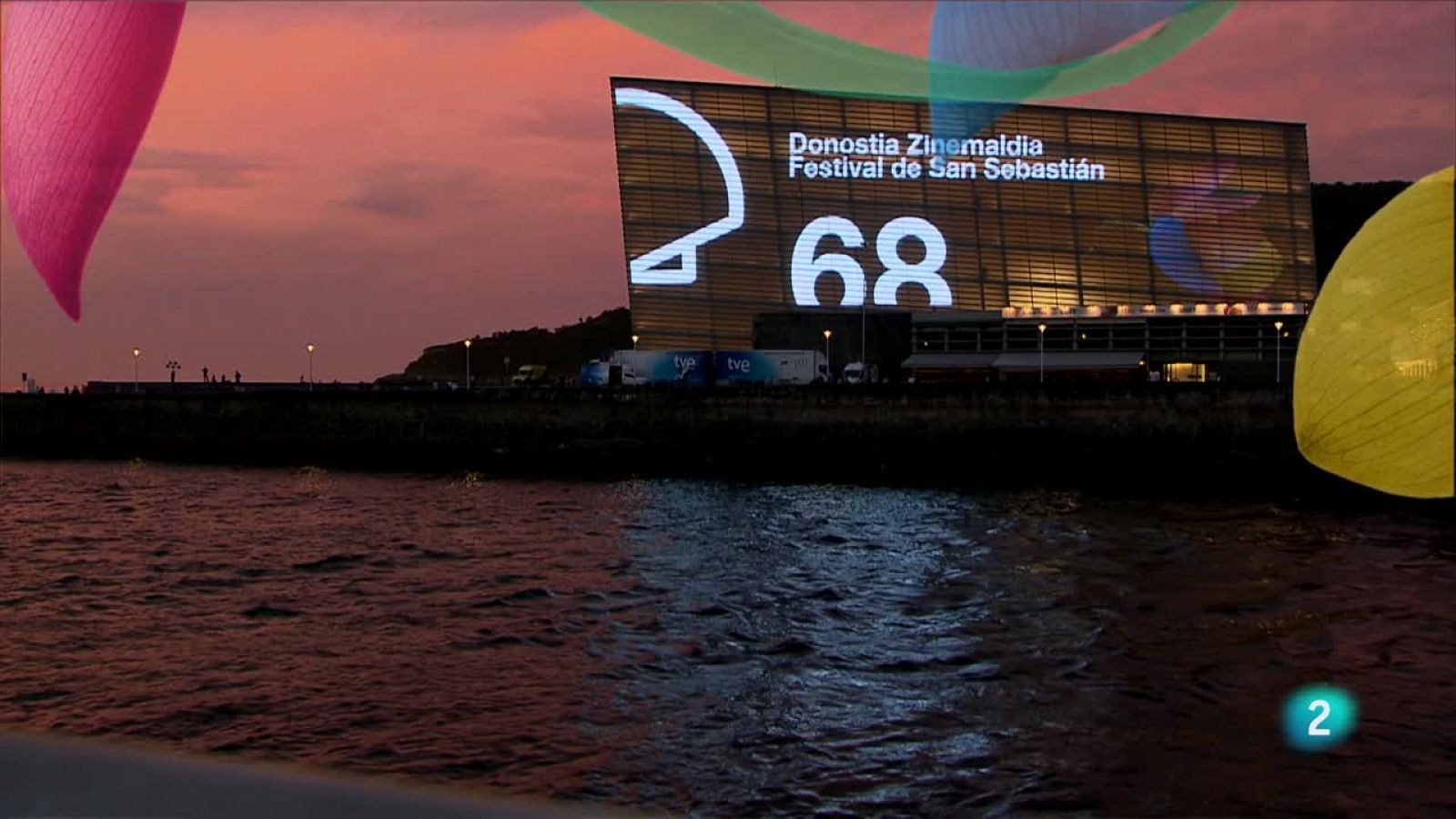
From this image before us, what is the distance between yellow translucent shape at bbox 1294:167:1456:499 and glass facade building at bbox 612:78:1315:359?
211 feet

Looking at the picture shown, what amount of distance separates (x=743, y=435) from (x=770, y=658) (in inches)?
1437

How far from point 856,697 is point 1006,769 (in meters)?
2.33


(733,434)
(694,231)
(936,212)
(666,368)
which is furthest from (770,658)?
(936,212)

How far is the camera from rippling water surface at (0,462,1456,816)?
28.6 feet

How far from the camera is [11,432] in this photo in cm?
6012

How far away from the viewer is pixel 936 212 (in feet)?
228

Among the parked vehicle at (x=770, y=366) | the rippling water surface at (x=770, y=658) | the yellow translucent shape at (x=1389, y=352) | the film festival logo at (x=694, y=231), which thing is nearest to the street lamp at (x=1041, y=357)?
the parked vehicle at (x=770, y=366)

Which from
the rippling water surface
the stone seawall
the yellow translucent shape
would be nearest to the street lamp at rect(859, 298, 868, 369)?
the stone seawall

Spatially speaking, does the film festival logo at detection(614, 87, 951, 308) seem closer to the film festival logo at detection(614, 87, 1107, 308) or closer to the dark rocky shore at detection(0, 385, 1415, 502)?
the film festival logo at detection(614, 87, 1107, 308)

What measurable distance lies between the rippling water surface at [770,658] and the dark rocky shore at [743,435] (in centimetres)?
1731

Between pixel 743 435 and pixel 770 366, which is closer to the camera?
pixel 743 435

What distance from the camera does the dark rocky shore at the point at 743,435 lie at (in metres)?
43.0

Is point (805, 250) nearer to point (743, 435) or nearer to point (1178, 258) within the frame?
point (743, 435)

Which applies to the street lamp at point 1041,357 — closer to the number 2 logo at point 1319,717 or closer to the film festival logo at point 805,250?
the film festival logo at point 805,250
